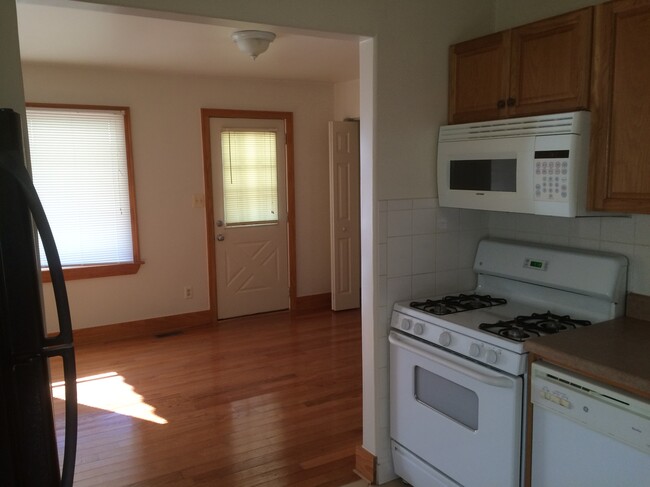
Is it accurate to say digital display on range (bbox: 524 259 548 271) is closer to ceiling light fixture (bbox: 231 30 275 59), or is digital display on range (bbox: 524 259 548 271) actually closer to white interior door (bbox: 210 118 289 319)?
ceiling light fixture (bbox: 231 30 275 59)

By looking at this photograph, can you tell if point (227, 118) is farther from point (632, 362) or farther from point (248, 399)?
point (632, 362)

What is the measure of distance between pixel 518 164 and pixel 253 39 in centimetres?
202

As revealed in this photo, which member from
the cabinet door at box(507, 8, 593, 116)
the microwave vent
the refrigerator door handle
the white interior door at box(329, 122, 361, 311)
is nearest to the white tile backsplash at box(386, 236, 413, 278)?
the microwave vent

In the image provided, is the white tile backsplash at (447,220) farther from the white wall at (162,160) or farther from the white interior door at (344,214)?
the white wall at (162,160)

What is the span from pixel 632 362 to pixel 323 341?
3254 mm

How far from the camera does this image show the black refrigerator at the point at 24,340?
125cm

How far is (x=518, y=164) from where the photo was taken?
2.19 metres

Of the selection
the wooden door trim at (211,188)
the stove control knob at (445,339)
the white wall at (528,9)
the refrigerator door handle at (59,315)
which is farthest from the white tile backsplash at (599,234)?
the wooden door trim at (211,188)

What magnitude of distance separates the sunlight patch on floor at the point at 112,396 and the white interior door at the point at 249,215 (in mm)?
1618

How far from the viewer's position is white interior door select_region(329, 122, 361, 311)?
538cm

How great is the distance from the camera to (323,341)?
475 cm

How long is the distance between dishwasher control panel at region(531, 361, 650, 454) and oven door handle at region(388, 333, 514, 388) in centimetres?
11

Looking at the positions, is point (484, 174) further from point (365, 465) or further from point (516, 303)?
point (365, 465)

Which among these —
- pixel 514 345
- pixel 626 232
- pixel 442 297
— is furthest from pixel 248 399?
pixel 626 232
